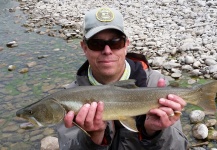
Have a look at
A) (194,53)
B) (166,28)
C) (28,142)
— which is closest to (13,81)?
(28,142)

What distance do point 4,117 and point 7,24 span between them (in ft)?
34.3

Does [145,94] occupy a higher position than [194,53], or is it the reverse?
[145,94]

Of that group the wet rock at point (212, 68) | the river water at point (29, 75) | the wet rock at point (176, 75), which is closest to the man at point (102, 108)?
the river water at point (29, 75)

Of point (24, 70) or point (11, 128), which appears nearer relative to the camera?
point (11, 128)

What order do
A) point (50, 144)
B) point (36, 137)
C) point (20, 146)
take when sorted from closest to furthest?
point (50, 144), point (20, 146), point (36, 137)

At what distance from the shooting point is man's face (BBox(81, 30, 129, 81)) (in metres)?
3.68

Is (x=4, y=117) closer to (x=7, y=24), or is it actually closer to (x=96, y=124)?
(x=96, y=124)

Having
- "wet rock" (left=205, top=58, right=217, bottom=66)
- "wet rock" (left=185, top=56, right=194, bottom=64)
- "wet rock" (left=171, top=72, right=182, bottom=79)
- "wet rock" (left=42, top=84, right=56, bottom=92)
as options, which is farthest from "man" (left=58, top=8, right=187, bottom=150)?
"wet rock" (left=185, top=56, right=194, bottom=64)

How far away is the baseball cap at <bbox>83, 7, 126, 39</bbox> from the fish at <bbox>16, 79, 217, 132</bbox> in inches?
29.2

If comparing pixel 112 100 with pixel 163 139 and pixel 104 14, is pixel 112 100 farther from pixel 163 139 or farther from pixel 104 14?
pixel 104 14

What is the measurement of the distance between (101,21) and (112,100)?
1058mm

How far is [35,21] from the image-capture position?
55.3 ft

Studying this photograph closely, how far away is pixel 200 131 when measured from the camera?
558 cm

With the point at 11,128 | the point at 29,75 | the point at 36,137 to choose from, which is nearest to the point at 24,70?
the point at 29,75
